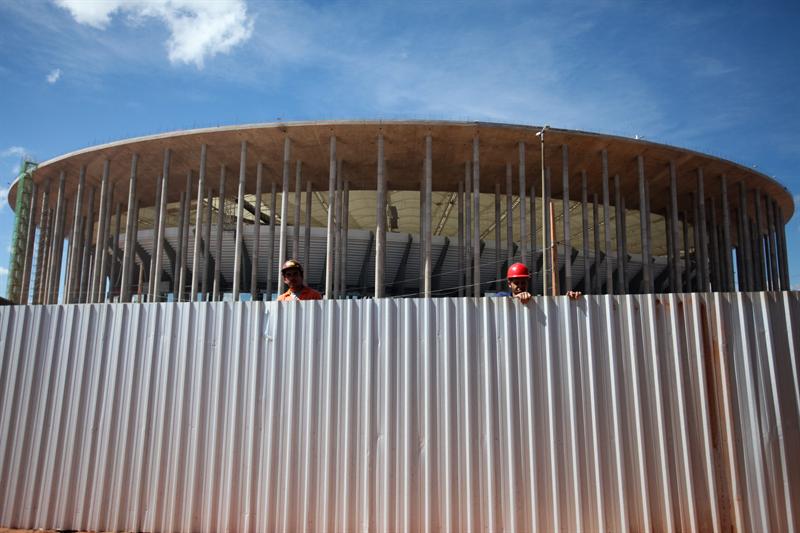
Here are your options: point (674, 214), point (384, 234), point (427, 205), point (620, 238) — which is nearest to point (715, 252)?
point (674, 214)

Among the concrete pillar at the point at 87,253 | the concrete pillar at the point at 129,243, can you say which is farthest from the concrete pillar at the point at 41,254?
the concrete pillar at the point at 129,243

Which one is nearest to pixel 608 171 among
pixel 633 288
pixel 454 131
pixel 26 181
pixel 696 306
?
pixel 454 131

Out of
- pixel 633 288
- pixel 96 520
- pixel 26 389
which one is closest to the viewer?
pixel 96 520

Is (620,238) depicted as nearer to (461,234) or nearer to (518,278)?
(461,234)

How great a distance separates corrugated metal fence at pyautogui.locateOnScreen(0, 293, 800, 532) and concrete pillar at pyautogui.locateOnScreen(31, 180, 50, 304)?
2595 centimetres

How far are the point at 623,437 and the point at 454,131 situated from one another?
1817 cm

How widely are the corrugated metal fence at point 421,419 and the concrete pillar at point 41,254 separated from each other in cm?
2595

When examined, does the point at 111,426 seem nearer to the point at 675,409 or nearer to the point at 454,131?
the point at 675,409

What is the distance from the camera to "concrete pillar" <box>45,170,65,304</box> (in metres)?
26.5

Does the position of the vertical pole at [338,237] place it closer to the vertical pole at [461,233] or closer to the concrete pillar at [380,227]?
the concrete pillar at [380,227]

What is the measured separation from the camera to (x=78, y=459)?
582 cm

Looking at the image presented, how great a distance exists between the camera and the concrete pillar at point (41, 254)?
27.6 m

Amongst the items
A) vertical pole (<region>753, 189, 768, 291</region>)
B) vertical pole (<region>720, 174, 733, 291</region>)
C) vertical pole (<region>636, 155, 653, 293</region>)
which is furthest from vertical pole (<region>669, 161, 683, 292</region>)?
vertical pole (<region>753, 189, 768, 291</region>)

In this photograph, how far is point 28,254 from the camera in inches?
1120
